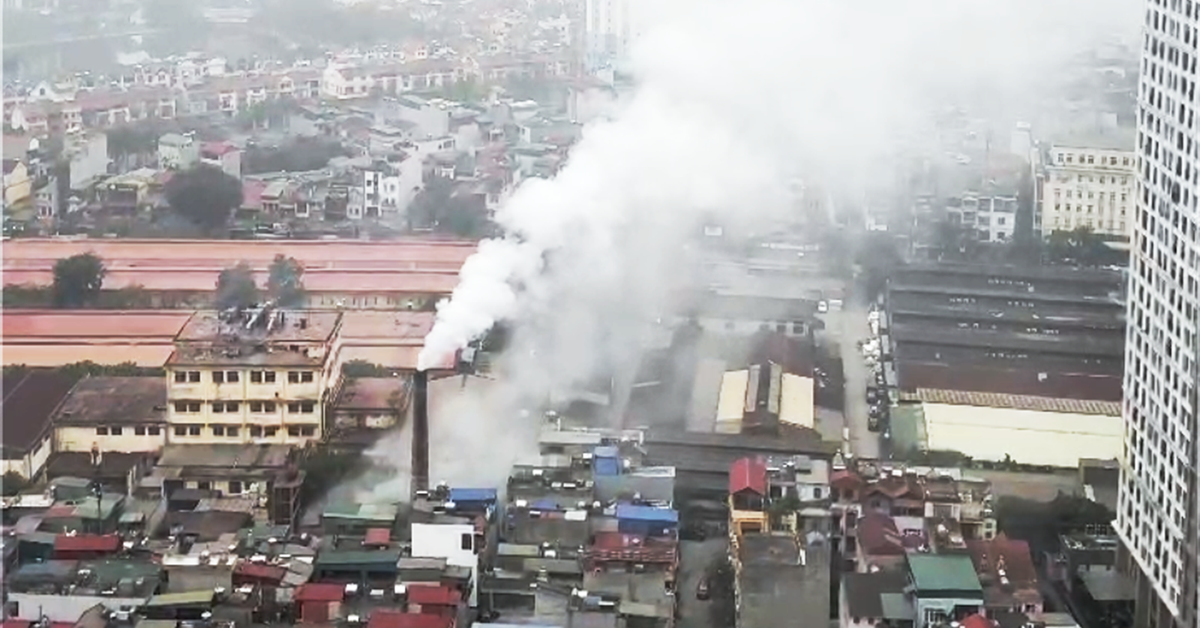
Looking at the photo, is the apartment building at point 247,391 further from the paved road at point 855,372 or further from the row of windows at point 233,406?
the paved road at point 855,372

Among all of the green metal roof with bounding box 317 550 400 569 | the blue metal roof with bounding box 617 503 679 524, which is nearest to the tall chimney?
the green metal roof with bounding box 317 550 400 569

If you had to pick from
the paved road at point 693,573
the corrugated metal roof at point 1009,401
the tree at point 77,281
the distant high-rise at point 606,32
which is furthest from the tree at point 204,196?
the paved road at point 693,573

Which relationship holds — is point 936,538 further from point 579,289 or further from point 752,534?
point 579,289

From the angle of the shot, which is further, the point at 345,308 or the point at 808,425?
the point at 345,308

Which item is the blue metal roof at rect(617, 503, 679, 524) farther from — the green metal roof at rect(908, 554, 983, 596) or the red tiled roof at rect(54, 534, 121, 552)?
the red tiled roof at rect(54, 534, 121, 552)

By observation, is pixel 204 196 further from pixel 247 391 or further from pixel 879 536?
pixel 879 536

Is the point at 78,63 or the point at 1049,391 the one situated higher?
the point at 78,63

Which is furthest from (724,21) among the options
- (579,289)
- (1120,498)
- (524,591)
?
(524,591)
